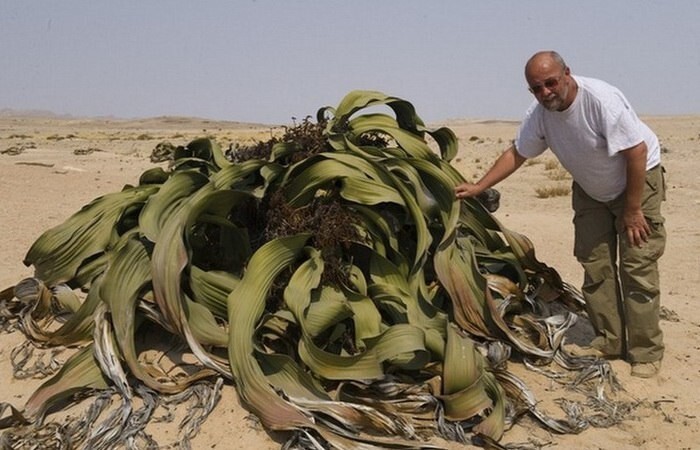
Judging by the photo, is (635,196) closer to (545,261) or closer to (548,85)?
(548,85)

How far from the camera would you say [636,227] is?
291cm

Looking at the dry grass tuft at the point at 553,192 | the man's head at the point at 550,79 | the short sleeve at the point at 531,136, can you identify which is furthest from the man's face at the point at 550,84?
the dry grass tuft at the point at 553,192

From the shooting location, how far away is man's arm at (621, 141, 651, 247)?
279 centimetres

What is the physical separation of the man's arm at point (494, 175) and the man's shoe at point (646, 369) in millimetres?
955

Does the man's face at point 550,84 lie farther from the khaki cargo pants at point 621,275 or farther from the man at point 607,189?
the khaki cargo pants at point 621,275

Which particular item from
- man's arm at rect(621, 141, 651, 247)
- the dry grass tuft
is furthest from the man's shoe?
the dry grass tuft

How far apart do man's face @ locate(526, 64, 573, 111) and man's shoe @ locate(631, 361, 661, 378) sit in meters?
1.13

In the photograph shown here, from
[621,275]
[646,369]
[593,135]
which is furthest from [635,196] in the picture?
[646,369]

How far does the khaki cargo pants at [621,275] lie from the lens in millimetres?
3025

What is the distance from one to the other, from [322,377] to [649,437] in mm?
1139

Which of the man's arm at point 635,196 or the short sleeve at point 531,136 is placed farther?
the short sleeve at point 531,136

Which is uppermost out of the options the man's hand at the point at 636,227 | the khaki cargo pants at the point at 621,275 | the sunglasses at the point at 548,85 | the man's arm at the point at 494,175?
the sunglasses at the point at 548,85

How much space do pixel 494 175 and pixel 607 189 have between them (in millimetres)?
452

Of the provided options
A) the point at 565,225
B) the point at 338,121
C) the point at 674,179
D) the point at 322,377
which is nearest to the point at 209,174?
the point at 338,121
